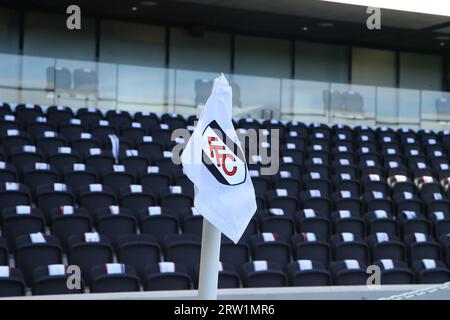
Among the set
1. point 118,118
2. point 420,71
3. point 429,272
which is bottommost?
point 429,272

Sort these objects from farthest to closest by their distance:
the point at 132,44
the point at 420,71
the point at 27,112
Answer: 1. the point at 420,71
2. the point at 132,44
3. the point at 27,112

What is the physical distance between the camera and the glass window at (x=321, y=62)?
18828mm

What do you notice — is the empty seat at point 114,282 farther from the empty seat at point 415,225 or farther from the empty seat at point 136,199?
the empty seat at point 415,225

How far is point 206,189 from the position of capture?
2359 mm

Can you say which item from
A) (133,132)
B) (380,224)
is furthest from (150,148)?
(380,224)

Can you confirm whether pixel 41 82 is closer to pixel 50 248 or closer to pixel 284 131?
pixel 284 131

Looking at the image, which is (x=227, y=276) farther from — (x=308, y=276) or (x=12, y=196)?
(x=12, y=196)

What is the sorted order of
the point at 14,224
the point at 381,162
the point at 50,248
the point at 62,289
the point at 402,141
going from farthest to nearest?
the point at 402,141, the point at 381,162, the point at 14,224, the point at 50,248, the point at 62,289

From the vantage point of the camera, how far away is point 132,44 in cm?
1697

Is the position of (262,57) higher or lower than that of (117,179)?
higher

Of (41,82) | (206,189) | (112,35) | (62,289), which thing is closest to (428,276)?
(62,289)

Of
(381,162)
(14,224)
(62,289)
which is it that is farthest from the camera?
(381,162)

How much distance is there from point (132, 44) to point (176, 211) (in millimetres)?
8453
